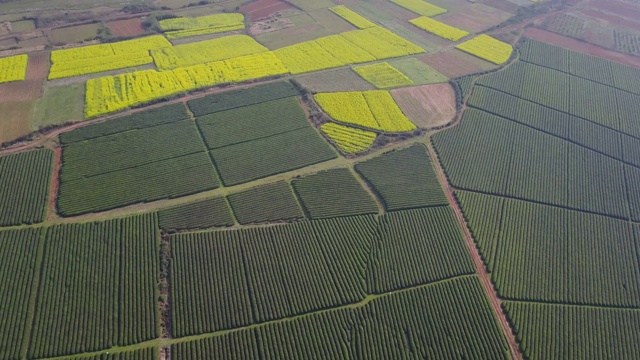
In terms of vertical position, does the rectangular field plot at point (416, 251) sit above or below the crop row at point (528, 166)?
below

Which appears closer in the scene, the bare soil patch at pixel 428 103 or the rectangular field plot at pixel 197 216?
the rectangular field plot at pixel 197 216

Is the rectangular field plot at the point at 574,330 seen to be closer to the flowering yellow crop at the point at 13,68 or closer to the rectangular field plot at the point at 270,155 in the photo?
the rectangular field plot at the point at 270,155

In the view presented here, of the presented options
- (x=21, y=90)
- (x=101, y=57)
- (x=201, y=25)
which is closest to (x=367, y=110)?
(x=201, y=25)

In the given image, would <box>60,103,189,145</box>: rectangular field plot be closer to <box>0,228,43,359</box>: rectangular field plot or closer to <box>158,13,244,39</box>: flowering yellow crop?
<box>0,228,43,359</box>: rectangular field plot

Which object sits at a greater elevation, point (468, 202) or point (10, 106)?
point (10, 106)

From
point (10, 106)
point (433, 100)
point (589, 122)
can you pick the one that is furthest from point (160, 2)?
point (589, 122)

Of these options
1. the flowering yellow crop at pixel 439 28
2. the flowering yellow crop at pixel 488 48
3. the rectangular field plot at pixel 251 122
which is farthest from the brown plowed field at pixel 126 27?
the flowering yellow crop at pixel 488 48

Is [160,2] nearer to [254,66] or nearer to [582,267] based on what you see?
[254,66]

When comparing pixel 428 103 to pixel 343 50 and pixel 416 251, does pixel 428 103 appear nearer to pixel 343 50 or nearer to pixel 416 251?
pixel 343 50
